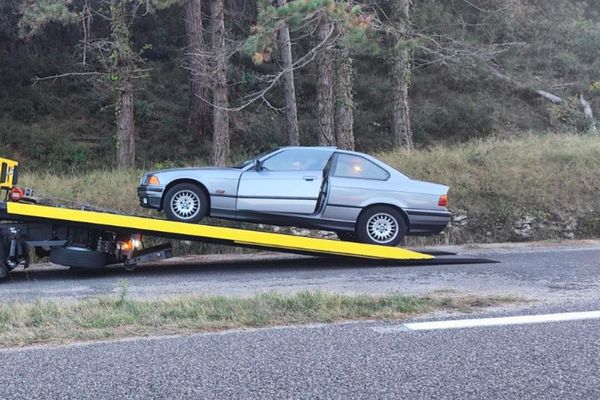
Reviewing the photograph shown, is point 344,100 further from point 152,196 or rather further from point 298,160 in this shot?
point 152,196

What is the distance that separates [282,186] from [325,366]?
526 cm

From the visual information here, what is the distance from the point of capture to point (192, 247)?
1171 centimetres

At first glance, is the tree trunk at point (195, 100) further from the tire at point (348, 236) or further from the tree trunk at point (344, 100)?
the tire at point (348, 236)

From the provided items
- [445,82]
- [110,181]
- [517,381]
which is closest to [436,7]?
[445,82]

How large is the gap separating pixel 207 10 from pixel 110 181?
49.1 feet

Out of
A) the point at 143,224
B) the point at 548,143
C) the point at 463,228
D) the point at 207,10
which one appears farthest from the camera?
the point at 207,10

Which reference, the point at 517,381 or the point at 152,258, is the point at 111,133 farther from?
Result: the point at 517,381

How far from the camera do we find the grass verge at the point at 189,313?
17.0ft

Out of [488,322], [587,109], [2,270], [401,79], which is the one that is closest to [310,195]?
[488,322]

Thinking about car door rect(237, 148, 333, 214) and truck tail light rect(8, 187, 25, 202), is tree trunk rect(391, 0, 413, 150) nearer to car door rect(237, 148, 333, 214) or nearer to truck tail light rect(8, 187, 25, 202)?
car door rect(237, 148, 333, 214)

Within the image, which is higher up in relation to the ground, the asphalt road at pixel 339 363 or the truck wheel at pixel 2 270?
the truck wheel at pixel 2 270

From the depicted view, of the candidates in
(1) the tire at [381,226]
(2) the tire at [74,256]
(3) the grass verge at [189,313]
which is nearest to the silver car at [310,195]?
(1) the tire at [381,226]

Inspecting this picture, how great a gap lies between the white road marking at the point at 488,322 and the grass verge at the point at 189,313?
0.38 metres

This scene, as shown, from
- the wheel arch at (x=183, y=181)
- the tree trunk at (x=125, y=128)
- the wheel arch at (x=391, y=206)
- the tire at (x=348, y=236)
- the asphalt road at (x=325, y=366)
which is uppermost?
the tree trunk at (x=125, y=128)
